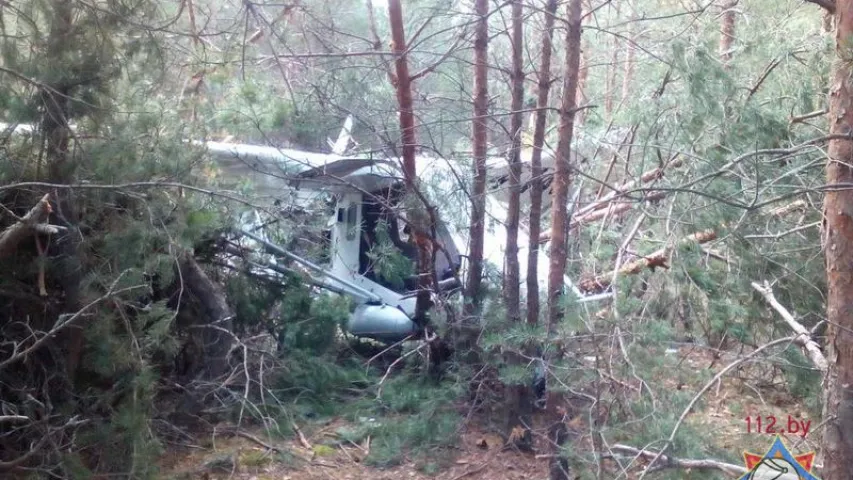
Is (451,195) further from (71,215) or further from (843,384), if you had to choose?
(843,384)

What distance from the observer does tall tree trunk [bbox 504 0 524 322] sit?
6691mm

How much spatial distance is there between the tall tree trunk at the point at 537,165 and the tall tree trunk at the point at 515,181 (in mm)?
152

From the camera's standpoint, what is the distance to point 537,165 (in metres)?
6.53

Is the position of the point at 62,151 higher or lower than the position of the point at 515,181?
higher

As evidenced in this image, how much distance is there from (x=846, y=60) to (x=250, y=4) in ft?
12.6

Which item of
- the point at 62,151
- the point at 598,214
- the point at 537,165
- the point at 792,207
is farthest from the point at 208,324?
the point at 792,207

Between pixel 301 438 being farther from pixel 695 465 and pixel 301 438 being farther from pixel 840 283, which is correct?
pixel 840 283

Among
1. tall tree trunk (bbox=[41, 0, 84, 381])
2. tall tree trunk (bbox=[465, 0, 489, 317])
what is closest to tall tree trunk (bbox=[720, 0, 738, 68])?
tall tree trunk (bbox=[465, 0, 489, 317])

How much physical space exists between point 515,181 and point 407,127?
1.06 metres

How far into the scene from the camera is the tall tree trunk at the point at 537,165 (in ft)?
20.9

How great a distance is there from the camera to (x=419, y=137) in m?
7.30

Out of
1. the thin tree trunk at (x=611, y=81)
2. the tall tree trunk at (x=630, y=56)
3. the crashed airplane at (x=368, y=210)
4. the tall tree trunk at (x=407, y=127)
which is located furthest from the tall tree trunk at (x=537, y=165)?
the tall tree trunk at (x=407, y=127)

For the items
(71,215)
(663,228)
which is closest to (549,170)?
(663,228)

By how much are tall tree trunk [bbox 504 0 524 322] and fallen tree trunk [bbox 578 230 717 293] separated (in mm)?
532
